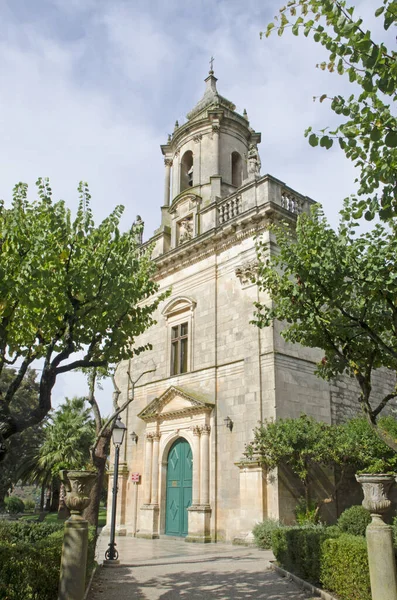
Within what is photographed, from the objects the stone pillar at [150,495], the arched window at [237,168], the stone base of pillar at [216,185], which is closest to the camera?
the stone pillar at [150,495]

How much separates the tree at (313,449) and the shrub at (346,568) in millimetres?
5507

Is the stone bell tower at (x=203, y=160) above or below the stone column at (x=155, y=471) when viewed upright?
above

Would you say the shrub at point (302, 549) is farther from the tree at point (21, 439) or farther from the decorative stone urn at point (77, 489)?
the tree at point (21, 439)

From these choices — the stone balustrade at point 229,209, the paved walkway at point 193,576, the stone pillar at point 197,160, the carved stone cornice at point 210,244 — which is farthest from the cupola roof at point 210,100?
the paved walkway at point 193,576

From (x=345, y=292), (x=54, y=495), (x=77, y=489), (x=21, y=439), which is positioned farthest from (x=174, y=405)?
(x=54, y=495)

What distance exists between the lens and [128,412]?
21625 millimetres

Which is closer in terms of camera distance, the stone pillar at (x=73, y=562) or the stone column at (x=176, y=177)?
the stone pillar at (x=73, y=562)

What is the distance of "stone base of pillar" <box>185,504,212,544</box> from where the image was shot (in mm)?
16031

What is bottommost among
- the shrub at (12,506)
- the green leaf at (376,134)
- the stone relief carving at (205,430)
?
the shrub at (12,506)

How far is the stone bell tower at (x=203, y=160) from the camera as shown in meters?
21.5

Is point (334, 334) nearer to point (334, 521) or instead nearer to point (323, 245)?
point (323, 245)

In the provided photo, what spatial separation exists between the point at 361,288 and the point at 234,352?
8405 millimetres

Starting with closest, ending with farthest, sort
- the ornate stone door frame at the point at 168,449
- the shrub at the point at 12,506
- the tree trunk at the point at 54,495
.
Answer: the ornate stone door frame at the point at 168,449 < the tree trunk at the point at 54,495 < the shrub at the point at 12,506

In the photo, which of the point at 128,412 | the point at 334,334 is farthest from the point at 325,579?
the point at 128,412
